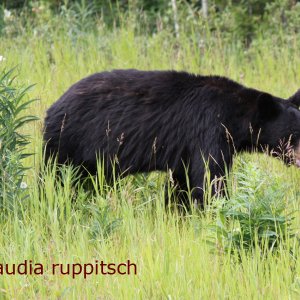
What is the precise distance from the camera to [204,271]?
12.5 ft

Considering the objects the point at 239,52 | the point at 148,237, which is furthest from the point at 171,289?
the point at 239,52

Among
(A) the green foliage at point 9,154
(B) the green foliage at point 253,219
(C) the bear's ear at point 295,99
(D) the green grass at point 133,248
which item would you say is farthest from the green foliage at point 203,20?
(B) the green foliage at point 253,219

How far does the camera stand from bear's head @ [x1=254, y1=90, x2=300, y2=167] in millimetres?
5516

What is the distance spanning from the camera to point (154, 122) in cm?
545

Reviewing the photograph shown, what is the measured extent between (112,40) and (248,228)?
15.9 ft

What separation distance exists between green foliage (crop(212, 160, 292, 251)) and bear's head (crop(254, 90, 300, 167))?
146cm

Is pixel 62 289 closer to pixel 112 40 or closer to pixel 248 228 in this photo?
pixel 248 228

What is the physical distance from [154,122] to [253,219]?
1.57 metres

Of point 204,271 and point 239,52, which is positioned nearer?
point 204,271

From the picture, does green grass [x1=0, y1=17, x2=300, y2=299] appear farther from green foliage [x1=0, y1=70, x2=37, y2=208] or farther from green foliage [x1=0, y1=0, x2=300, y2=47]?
green foliage [x1=0, y1=0, x2=300, y2=47]

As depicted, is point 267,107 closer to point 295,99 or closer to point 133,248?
point 295,99

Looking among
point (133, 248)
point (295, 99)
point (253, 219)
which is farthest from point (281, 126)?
point (133, 248)

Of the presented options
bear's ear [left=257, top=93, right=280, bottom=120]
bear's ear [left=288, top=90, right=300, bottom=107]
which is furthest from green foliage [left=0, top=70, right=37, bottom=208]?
bear's ear [left=288, top=90, right=300, bottom=107]

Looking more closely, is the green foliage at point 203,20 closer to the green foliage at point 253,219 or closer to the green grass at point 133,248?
the green grass at point 133,248
